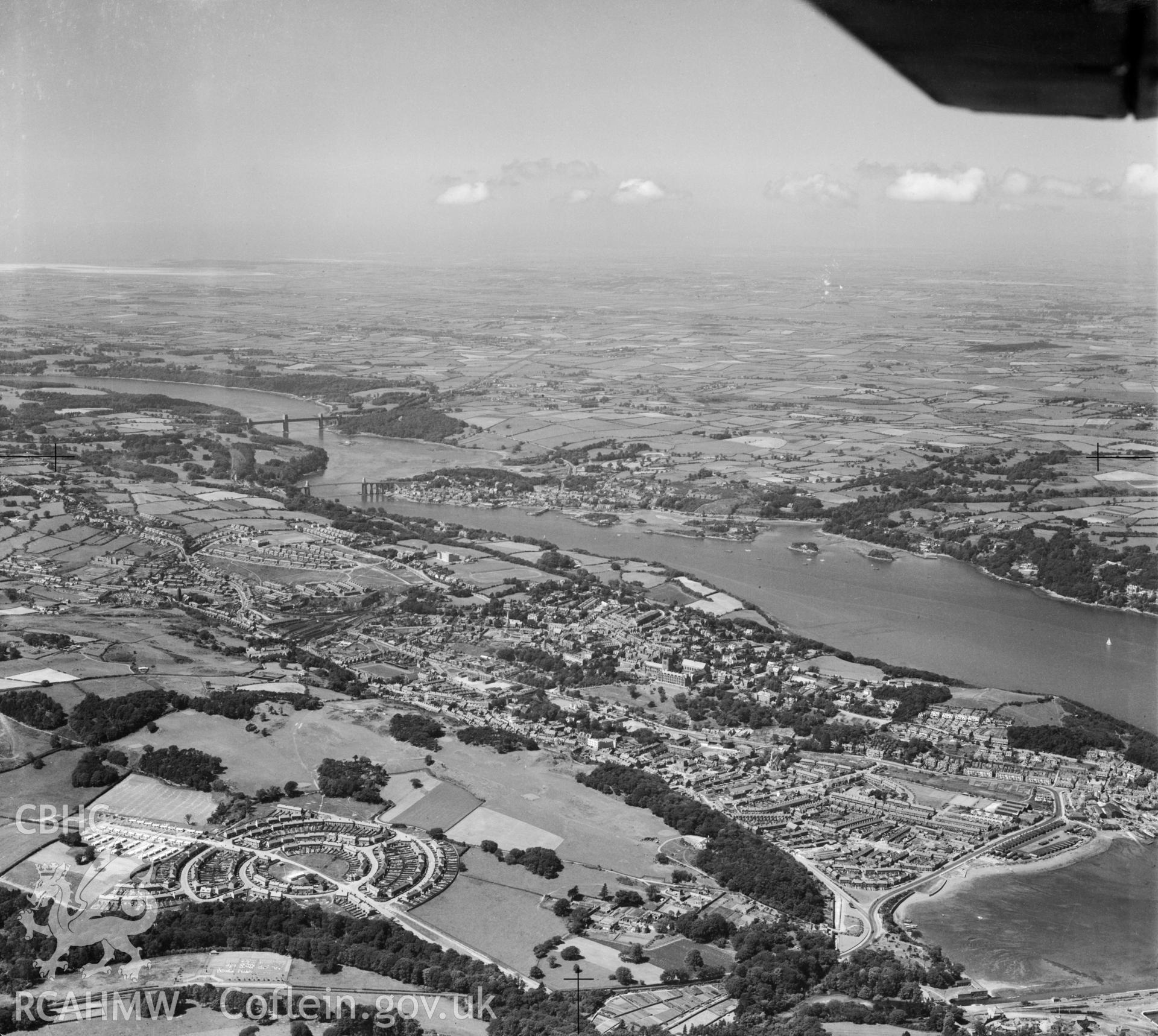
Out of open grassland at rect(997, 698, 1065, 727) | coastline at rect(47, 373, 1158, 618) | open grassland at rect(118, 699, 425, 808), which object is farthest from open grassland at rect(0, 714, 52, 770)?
coastline at rect(47, 373, 1158, 618)

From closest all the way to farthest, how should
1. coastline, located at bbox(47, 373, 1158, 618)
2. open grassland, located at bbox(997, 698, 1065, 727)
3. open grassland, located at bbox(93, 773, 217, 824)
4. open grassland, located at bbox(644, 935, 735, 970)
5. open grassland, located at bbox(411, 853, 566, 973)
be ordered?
open grassland, located at bbox(644, 935, 735, 970) → open grassland, located at bbox(411, 853, 566, 973) → open grassland, located at bbox(93, 773, 217, 824) → open grassland, located at bbox(997, 698, 1065, 727) → coastline, located at bbox(47, 373, 1158, 618)

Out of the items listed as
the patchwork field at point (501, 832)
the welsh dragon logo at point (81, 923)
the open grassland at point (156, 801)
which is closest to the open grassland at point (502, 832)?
the patchwork field at point (501, 832)

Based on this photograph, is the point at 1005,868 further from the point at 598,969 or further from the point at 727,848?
the point at 598,969

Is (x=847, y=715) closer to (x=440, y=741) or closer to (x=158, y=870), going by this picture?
(x=440, y=741)

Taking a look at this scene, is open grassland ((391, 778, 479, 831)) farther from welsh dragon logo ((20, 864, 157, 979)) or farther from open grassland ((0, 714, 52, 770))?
open grassland ((0, 714, 52, 770))

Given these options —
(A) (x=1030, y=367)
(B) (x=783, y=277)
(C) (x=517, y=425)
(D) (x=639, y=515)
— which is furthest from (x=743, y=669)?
(B) (x=783, y=277)
